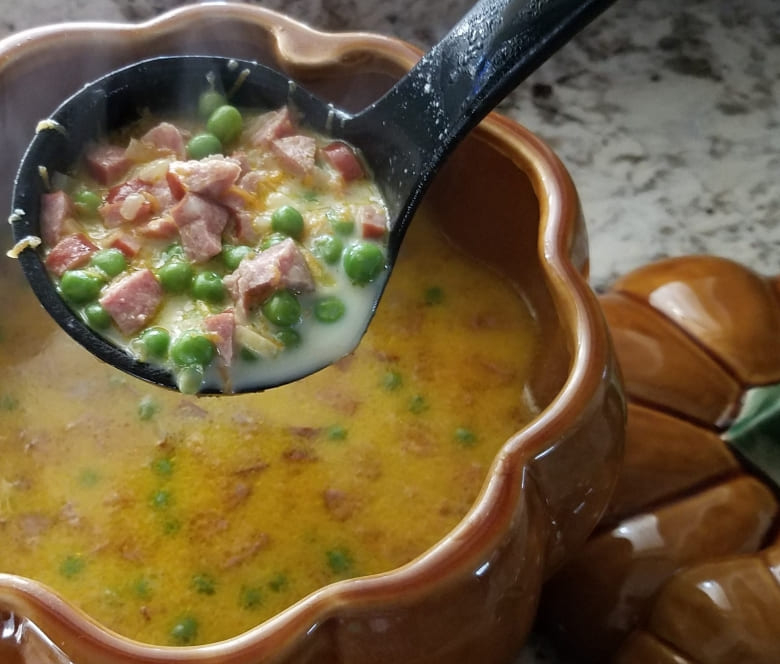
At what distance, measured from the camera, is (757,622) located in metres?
0.96

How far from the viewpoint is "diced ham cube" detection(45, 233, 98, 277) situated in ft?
3.43

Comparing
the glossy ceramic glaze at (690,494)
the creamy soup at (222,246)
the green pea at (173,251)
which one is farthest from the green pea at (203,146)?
the glossy ceramic glaze at (690,494)

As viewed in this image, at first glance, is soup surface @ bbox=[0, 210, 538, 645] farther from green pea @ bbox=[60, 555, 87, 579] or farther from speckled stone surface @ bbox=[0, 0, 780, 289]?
speckled stone surface @ bbox=[0, 0, 780, 289]

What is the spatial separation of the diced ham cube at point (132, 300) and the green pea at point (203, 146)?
159 millimetres

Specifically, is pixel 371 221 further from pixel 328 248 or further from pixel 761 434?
pixel 761 434

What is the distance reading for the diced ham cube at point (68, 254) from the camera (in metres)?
1.04

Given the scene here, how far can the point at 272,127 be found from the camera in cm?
113

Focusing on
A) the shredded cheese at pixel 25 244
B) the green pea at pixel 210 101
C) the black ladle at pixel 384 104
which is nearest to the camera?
the black ladle at pixel 384 104

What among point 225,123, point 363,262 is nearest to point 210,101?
point 225,123

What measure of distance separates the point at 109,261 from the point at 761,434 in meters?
0.71

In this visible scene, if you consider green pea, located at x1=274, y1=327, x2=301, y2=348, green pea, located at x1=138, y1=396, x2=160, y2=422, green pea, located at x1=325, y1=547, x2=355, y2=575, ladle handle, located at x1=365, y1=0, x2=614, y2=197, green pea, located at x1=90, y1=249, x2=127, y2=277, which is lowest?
green pea, located at x1=325, y1=547, x2=355, y2=575

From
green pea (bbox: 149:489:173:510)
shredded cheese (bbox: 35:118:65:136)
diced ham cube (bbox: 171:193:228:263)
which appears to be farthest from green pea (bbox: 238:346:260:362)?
shredded cheese (bbox: 35:118:65:136)

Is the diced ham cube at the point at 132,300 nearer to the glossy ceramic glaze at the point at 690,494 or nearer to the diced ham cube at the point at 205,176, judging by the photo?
the diced ham cube at the point at 205,176

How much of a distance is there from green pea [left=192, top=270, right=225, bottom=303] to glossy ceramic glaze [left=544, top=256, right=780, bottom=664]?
18.2 inches
